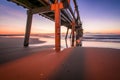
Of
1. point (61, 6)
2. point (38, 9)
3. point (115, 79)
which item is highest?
point (38, 9)

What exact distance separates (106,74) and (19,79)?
126 cm

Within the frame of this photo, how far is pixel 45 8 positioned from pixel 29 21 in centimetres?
112

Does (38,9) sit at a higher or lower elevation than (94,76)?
higher

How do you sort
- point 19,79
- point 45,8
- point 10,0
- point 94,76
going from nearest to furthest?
point 19,79
point 94,76
point 10,0
point 45,8

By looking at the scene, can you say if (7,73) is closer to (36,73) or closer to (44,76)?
(36,73)

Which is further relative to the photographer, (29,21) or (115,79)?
(29,21)

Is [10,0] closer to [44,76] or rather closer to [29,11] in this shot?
[29,11]

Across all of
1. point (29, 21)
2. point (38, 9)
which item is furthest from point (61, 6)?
point (29, 21)

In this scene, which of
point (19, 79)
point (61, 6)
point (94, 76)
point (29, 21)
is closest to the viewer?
point (19, 79)

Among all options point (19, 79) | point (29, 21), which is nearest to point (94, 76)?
point (19, 79)

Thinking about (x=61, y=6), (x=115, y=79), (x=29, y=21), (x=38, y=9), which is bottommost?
(x=115, y=79)

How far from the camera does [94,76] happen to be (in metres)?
1.38

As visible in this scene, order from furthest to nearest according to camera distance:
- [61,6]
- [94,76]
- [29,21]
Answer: [29,21] → [61,6] → [94,76]

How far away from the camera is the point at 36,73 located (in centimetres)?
142
